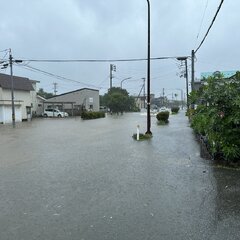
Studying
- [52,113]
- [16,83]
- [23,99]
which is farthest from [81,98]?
[16,83]

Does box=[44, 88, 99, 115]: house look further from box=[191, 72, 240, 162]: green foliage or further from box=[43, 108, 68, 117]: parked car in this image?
box=[191, 72, 240, 162]: green foliage

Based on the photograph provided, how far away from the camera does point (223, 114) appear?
1124 centimetres

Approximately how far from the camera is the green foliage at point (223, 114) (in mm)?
11078

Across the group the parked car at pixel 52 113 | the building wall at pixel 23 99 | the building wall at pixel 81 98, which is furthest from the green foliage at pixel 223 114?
the building wall at pixel 81 98

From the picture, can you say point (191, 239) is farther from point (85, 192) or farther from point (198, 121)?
point (198, 121)

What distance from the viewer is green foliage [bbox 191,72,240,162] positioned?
11.1 m

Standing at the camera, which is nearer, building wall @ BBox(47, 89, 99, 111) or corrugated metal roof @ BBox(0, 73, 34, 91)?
corrugated metal roof @ BBox(0, 73, 34, 91)

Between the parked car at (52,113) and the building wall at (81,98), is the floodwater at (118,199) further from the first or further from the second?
the building wall at (81,98)

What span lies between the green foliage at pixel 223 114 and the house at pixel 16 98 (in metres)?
41.6

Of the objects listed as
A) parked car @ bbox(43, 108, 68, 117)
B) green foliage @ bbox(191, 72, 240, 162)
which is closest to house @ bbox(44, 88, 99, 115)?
parked car @ bbox(43, 108, 68, 117)

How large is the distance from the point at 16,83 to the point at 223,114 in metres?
50.4

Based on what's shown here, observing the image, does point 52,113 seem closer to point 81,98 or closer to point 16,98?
point 16,98

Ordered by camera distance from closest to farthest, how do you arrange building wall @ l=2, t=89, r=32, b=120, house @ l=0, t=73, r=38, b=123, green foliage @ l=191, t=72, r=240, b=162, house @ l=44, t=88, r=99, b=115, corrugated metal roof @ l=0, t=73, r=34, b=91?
green foliage @ l=191, t=72, r=240, b=162 < house @ l=0, t=73, r=38, b=123 < corrugated metal roof @ l=0, t=73, r=34, b=91 < building wall @ l=2, t=89, r=32, b=120 < house @ l=44, t=88, r=99, b=115

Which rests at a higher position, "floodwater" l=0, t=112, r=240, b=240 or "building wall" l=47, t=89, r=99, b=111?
"building wall" l=47, t=89, r=99, b=111
